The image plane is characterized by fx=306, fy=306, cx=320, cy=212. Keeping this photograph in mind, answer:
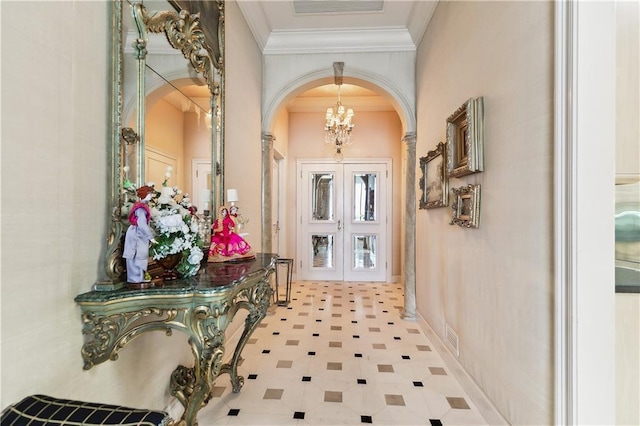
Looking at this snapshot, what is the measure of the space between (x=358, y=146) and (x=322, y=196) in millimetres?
1179

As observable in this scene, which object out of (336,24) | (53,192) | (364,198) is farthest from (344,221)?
(53,192)

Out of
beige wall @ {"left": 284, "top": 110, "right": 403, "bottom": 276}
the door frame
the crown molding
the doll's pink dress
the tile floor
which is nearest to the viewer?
the tile floor

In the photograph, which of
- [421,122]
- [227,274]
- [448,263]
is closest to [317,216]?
[421,122]

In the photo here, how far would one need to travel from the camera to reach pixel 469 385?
2.22 metres

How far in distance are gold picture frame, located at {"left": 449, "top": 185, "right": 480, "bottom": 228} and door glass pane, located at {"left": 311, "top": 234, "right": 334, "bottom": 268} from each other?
3.58 meters

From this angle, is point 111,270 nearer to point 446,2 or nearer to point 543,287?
point 543,287

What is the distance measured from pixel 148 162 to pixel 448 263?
2.44 meters

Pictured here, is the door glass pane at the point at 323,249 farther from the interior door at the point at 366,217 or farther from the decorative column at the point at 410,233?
the decorative column at the point at 410,233

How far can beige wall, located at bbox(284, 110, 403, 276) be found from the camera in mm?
5816

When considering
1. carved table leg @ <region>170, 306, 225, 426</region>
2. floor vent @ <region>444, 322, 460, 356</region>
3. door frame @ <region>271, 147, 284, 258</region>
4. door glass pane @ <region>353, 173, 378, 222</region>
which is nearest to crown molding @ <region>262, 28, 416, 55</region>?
door frame @ <region>271, 147, 284, 258</region>

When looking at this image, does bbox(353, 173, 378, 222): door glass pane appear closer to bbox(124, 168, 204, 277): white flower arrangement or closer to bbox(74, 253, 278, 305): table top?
bbox(74, 253, 278, 305): table top

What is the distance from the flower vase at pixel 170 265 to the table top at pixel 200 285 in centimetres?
6

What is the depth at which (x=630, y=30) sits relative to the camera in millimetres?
1420

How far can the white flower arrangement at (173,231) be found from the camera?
1.41 m
